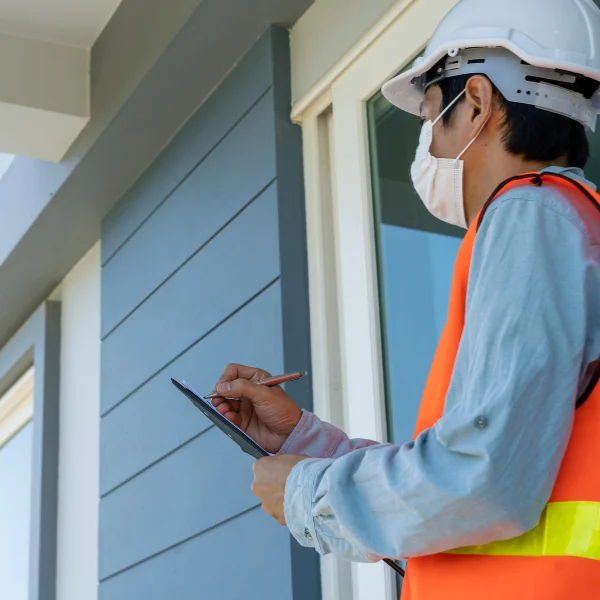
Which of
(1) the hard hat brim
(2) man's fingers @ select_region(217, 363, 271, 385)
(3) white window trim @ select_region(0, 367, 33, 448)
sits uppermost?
(3) white window trim @ select_region(0, 367, 33, 448)

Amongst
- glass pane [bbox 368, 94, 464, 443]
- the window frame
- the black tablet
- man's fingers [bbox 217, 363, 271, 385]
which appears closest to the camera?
the black tablet

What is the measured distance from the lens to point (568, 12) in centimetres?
150

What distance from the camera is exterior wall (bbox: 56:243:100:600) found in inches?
162

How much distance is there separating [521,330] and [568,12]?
543mm

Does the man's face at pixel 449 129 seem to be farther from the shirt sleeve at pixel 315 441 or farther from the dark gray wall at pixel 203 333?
the dark gray wall at pixel 203 333

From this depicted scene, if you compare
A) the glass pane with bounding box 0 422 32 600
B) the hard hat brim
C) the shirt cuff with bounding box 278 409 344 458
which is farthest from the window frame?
the hard hat brim

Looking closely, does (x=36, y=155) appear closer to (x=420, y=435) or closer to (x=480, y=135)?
(x=480, y=135)

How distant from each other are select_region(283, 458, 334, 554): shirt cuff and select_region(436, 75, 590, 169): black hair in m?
0.45

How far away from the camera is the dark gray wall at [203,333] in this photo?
Result: 2.84m

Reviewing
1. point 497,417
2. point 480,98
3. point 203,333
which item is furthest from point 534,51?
point 203,333

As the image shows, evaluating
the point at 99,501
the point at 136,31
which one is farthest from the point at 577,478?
the point at 99,501

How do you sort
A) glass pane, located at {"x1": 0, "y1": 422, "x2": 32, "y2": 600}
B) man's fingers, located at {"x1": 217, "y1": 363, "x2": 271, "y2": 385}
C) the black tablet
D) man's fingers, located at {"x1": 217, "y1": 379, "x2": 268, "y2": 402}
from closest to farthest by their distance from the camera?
the black tablet < man's fingers, located at {"x1": 217, "y1": 379, "x2": 268, "y2": 402} < man's fingers, located at {"x1": 217, "y1": 363, "x2": 271, "y2": 385} < glass pane, located at {"x1": 0, "y1": 422, "x2": 32, "y2": 600}

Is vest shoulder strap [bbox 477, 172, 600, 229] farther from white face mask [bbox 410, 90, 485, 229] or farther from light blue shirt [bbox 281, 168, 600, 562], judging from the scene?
white face mask [bbox 410, 90, 485, 229]

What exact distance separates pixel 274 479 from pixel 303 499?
0.25 ft
